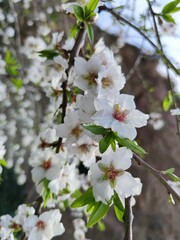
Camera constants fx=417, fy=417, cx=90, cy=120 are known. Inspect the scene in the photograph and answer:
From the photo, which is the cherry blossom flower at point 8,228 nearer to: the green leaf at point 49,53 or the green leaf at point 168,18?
the green leaf at point 49,53

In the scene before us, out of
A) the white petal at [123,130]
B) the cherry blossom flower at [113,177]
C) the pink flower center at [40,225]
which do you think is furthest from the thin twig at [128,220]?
the pink flower center at [40,225]

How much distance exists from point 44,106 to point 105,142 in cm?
375

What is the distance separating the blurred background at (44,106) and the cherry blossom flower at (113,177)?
955 mm

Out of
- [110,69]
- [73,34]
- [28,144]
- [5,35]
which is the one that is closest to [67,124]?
[110,69]

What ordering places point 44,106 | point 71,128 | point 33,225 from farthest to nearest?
1. point 44,106
2. point 33,225
3. point 71,128

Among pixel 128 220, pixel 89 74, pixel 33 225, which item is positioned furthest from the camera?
pixel 33 225

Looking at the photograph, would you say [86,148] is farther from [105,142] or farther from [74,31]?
[74,31]

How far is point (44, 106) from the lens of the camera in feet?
14.6

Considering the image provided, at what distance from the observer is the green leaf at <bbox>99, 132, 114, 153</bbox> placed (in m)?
0.74

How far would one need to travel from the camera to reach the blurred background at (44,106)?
3.04m

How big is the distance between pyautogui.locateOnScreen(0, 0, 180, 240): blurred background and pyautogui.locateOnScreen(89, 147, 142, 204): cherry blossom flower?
3.13 feet

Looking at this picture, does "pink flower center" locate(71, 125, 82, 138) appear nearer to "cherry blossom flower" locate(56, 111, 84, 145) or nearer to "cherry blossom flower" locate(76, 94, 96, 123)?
"cherry blossom flower" locate(56, 111, 84, 145)

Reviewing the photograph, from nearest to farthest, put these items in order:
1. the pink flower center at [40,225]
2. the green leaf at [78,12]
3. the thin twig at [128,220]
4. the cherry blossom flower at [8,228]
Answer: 1. the thin twig at [128,220]
2. the green leaf at [78,12]
3. the pink flower center at [40,225]
4. the cherry blossom flower at [8,228]

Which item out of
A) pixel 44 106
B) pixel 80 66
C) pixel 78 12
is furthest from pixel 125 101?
pixel 44 106
